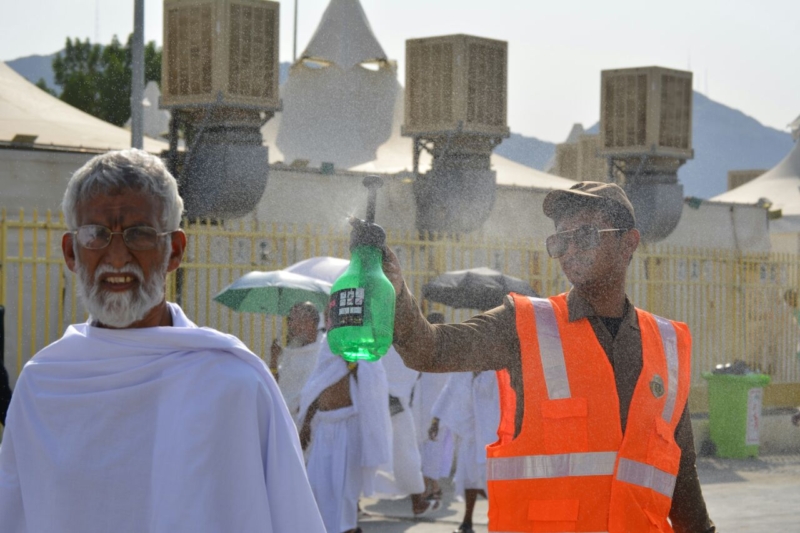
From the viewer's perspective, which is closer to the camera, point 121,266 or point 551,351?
point 121,266

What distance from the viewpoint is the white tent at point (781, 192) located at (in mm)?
26500

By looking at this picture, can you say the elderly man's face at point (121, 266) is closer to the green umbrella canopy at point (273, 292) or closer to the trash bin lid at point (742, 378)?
the green umbrella canopy at point (273, 292)

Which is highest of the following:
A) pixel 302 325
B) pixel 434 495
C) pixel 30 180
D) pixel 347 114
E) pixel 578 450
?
pixel 347 114

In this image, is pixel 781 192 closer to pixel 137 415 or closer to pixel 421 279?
pixel 421 279

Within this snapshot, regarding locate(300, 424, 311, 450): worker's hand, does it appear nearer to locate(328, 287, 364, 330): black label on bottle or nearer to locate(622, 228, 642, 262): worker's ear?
locate(622, 228, 642, 262): worker's ear

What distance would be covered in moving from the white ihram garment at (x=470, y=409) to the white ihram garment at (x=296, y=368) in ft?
4.56

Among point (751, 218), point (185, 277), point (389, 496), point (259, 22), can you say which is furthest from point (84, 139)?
point (751, 218)

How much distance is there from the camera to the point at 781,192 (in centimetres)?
2833

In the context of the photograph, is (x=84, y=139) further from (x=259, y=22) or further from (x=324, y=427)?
(x=324, y=427)

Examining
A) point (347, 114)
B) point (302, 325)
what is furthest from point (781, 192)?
point (302, 325)

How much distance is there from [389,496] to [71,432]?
8526 millimetres

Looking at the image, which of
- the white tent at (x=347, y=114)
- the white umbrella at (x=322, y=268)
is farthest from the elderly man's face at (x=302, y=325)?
the white tent at (x=347, y=114)

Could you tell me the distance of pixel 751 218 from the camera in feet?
71.9

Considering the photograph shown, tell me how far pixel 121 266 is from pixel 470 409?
8291 mm
